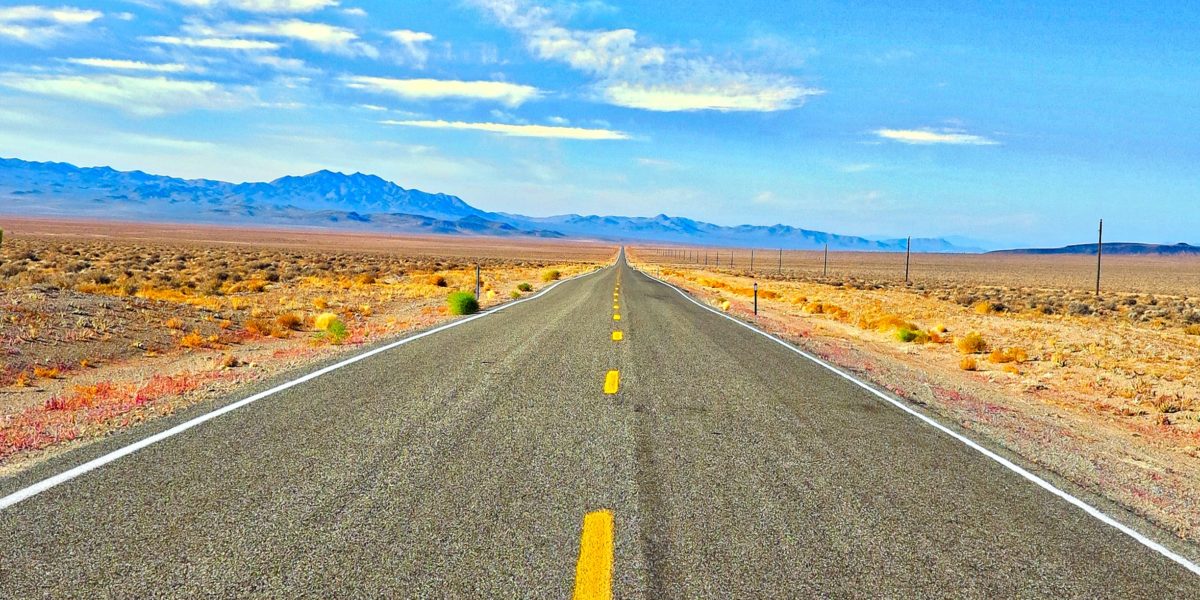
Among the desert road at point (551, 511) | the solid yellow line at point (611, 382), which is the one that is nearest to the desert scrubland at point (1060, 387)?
the desert road at point (551, 511)

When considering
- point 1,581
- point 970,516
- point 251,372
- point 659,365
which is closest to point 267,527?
point 1,581

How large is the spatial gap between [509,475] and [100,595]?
103 inches

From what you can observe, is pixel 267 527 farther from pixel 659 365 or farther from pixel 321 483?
pixel 659 365

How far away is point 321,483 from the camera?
5133 mm

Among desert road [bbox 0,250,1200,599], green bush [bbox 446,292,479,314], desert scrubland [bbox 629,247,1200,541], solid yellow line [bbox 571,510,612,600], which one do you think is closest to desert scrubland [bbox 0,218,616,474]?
green bush [bbox 446,292,479,314]

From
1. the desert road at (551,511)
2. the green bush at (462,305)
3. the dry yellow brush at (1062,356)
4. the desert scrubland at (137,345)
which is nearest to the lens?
the desert road at (551,511)

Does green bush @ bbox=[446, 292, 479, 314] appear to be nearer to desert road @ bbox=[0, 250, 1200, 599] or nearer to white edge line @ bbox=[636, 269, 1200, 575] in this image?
white edge line @ bbox=[636, 269, 1200, 575]

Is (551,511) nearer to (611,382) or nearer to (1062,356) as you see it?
(611,382)

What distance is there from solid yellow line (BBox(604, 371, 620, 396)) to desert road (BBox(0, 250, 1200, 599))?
544 mm

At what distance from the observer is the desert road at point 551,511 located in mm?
3766

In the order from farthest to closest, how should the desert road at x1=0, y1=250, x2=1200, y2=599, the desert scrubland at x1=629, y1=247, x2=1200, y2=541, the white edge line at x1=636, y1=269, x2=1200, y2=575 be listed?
the desert scrubland at x1=629, y1=247, x2=1200, y2=541 < the white edge line at x1=636, y1=269, x2=1200, y2=575 < the desert road at x1=0, y1=250, x2=1200, y2=599

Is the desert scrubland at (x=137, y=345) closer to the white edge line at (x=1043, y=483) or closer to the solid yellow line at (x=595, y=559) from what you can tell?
the solid yellow line at (x=595, y=559)

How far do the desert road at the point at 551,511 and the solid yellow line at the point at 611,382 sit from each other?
544 mm

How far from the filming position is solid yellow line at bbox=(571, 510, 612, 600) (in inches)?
142
